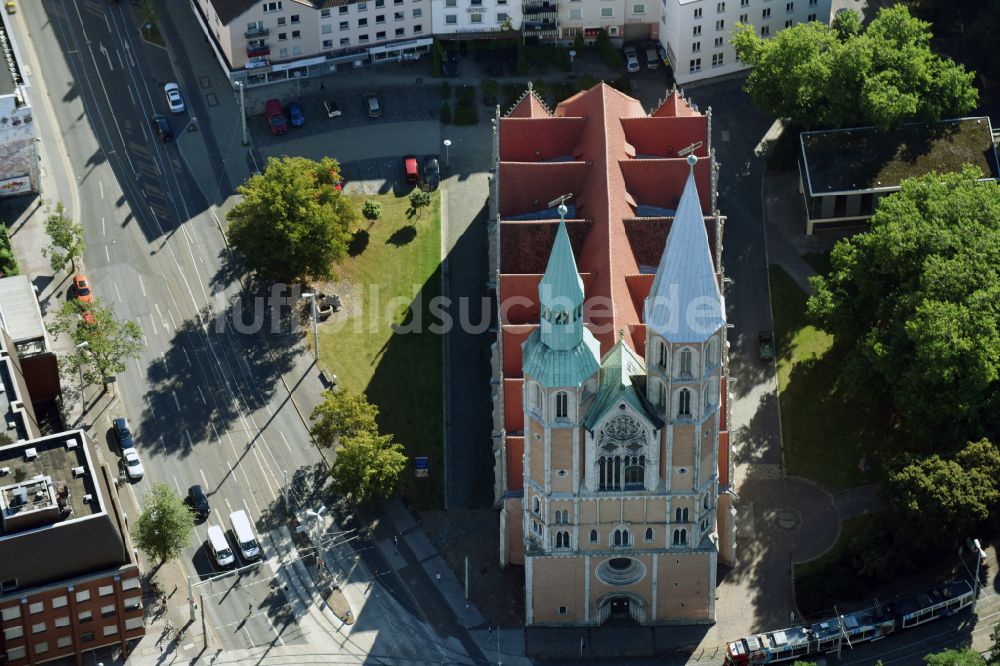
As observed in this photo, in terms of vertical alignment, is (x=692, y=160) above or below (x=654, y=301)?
above
